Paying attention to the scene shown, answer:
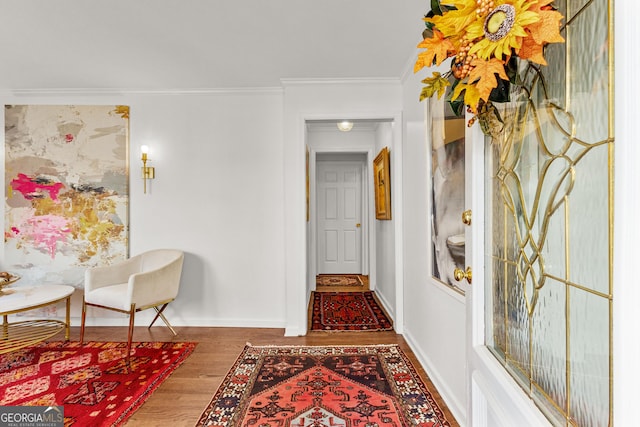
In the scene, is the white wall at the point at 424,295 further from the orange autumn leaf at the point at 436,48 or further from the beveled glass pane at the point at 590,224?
the orange autumn leaf at the point at 436,48

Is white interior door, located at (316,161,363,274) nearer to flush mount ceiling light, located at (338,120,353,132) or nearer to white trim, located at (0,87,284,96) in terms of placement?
flush mount ceiling light, located at (338,120,353,132)

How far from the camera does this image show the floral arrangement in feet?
1.87

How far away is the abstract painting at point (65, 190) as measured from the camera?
3.28 meters

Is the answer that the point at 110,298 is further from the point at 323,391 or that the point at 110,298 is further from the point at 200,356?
the point at 323,391

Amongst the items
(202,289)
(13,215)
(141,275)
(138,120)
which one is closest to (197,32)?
(138,120)

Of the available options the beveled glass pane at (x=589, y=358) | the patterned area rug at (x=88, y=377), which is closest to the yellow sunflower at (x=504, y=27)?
the beveled glass pane at (x=589, y=358)

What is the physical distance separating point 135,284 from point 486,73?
2785mm

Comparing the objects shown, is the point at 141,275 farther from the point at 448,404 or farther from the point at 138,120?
the point at 448,404

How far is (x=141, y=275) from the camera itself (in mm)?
2629

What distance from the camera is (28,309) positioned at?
2418 mm

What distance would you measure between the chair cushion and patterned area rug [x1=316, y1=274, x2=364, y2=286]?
304 cm

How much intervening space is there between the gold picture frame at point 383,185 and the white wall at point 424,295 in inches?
17.3

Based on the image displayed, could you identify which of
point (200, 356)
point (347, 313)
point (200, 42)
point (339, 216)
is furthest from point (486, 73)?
point (339, 216)

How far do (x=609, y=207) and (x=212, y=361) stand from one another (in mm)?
2678
